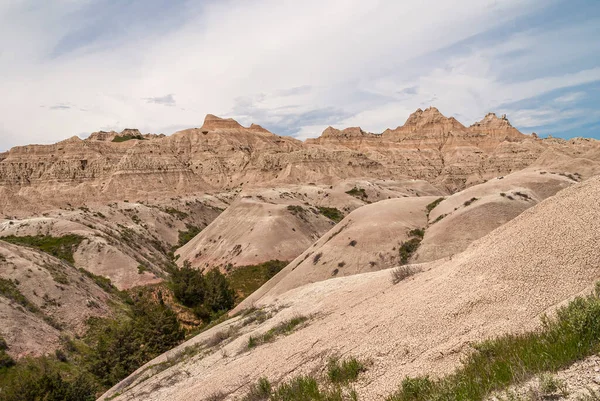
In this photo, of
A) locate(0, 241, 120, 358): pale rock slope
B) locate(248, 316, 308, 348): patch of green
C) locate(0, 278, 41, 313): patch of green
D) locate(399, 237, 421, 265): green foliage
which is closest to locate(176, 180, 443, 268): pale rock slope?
locate(0, 241, 120, 358): pale rock slope

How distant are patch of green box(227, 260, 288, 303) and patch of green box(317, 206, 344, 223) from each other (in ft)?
73.8

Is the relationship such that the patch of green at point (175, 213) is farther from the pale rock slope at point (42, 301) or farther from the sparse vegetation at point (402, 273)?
the sparse vegetation at point (402, 273)

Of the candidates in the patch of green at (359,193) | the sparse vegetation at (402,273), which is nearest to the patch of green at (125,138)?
the patch of green at (359,193)

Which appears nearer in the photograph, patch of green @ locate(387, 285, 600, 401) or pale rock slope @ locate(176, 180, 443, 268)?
patch of green @ locate(387, 285, 600, 401)

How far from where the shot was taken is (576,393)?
511 centimetres

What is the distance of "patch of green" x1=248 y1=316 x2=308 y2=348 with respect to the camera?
50.5ft

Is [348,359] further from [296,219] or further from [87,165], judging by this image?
[87,165]

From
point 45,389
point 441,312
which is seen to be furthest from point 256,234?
point 441,312

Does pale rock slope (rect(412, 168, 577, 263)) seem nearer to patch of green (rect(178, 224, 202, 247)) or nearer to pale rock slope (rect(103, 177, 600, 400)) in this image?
pale rock slope (rect(103, 177, 600, 400))

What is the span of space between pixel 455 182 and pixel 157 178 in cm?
8982

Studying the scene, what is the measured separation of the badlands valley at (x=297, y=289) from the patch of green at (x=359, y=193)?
46 centimetres

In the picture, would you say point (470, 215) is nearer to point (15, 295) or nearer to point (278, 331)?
point (278, 331)

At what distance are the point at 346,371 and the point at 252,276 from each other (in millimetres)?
42416

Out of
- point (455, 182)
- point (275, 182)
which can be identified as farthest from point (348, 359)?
point (455, 182)
